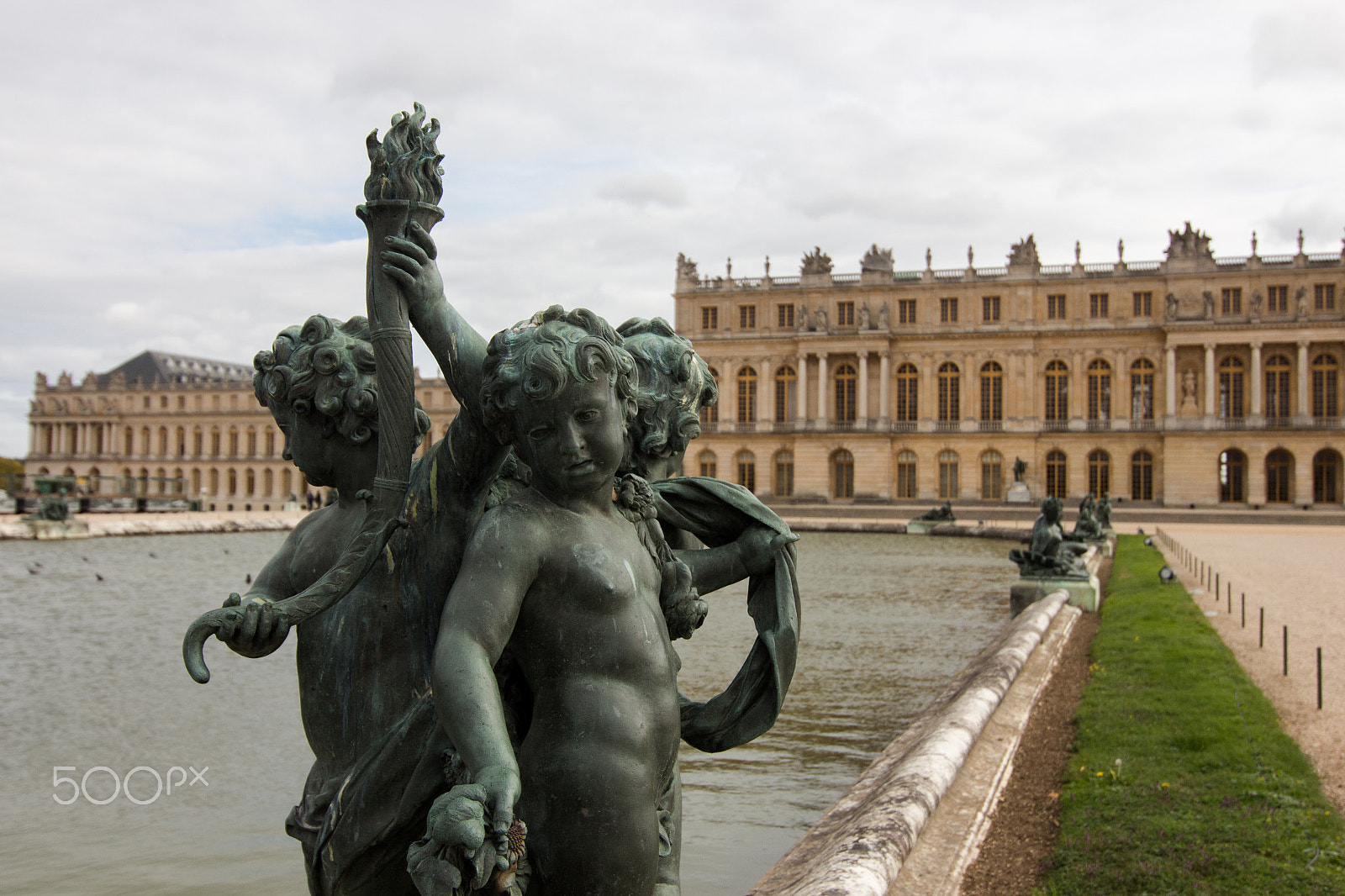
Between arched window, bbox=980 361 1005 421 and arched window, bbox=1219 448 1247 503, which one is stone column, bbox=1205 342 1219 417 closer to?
arched window, bbox=1219 448 1247 503

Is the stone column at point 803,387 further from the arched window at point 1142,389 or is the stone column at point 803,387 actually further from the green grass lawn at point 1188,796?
the green grass lawn at point 1188,796

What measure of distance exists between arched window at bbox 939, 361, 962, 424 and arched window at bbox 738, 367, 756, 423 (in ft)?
33.0

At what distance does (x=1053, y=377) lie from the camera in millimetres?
53281

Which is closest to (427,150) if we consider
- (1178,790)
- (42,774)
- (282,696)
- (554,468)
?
(554,468)

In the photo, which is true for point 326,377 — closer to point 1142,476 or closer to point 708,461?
point 1142,476

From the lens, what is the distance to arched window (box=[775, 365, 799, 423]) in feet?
186

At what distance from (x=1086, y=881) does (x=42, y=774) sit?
6.22 m

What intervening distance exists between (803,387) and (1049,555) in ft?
143

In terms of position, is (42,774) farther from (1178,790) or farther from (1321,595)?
(1321,595)

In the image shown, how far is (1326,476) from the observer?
49.2 metres

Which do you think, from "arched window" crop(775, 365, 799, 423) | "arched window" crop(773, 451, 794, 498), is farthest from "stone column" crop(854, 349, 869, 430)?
"arched window" crop(773, 451, 794, 498)

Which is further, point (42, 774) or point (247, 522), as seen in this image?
point (247, 522)

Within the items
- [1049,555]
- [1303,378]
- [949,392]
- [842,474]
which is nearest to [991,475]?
[949,392]

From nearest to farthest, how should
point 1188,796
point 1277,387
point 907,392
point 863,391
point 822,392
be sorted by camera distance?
point 1188,796
point 1277,387
point 863,391
point 822,392
point 907,392
